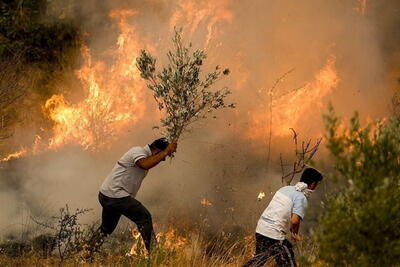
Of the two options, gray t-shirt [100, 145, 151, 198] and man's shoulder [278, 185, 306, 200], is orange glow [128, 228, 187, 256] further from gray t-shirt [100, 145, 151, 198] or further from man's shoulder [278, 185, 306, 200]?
man's shoulder [278, 185, 306, 200]

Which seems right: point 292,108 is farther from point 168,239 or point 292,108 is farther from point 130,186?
point 130,186

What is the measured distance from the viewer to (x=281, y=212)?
638cm

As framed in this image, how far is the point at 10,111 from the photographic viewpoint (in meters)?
12.7

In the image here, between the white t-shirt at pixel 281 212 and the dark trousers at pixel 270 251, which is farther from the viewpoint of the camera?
the white t-shirt at pixel 281 212

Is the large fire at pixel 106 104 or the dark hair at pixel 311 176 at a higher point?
the large fire at pixel 106 104

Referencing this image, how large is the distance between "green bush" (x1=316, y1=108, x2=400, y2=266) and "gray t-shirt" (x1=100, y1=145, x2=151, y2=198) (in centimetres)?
374

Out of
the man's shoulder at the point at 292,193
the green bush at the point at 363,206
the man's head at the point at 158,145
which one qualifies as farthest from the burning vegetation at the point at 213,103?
the green bush at the point at 363,206

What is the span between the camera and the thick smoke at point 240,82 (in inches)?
428

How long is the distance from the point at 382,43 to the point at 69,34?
6.85m

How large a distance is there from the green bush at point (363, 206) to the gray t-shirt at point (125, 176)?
374 centimetres

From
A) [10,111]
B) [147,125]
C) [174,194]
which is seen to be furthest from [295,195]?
[10,111]

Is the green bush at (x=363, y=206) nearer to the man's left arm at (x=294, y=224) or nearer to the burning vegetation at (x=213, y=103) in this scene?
the man's left arm at (x=294, y=224)

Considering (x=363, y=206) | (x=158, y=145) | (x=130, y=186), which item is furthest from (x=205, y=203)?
(x=363, y=206)

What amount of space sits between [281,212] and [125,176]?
1922mm
